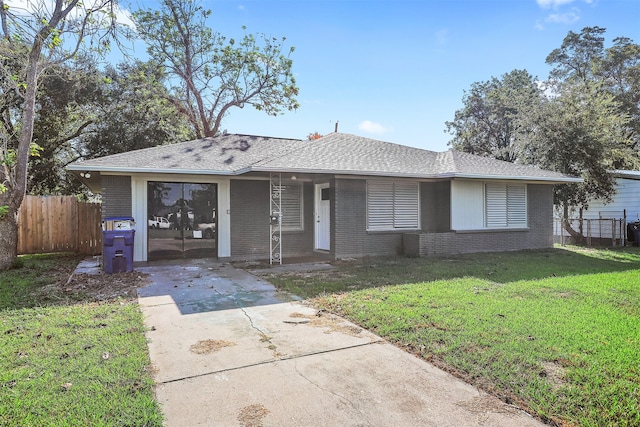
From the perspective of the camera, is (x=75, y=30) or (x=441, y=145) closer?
(x=75, y=30)

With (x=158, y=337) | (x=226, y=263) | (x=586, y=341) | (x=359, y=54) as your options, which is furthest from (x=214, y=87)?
(x=586, y=341)

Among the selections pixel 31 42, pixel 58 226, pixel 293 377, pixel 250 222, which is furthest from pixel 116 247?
pixel 293 377

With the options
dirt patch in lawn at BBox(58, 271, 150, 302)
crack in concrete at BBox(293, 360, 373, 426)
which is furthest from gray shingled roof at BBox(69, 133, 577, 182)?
crack in concrete at BBox(293, 360, 373, 426)

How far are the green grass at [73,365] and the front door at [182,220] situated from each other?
4.17 meters

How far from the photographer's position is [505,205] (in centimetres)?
1330

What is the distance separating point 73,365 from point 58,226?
39.1 feet

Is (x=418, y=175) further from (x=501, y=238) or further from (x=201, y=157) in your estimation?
(x=201, y=157)

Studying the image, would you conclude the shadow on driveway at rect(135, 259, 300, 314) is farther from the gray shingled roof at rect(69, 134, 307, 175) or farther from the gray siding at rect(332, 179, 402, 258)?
the gray siding at rect(332, 179, 402, 258)

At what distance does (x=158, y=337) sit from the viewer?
458 cm

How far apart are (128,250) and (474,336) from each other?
299 inches

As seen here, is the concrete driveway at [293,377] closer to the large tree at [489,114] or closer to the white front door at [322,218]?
the white front door at [322,218]

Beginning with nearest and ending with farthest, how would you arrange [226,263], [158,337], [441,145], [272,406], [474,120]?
[272,406]
[158,337]
[226,263]
[474,120]
[441,145]

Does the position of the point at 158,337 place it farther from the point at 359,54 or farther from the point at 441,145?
the point at 441,145

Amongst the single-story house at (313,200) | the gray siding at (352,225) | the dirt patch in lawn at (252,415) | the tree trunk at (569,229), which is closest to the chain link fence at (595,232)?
the tree trunk at (569,229)
